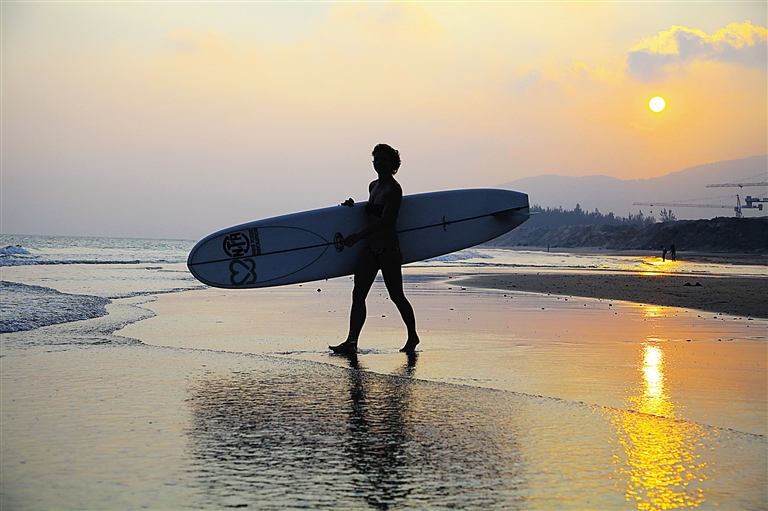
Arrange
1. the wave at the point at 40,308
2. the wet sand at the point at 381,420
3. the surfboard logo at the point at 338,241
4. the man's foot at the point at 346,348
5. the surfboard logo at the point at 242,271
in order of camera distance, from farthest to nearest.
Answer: the surfboard logo at the point at 242,271, the surfboard logo at the point at 338,241, the wave at the point at 40,308, the man's foot at the point at 346,348, the wet sand at the point at 381,420

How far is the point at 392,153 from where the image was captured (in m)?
7.11

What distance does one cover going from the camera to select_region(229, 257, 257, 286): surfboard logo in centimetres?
824

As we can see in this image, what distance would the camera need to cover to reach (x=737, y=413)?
4.27 metres

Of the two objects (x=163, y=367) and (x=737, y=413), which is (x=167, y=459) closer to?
(x=163, y=367)

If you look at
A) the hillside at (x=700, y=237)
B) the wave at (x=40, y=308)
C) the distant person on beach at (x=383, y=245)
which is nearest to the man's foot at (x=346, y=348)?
the distant person on beach at (x=383, y=245)

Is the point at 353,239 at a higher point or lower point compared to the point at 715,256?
higher

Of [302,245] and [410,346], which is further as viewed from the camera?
[302,245]

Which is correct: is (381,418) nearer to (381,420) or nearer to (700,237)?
(381,420)

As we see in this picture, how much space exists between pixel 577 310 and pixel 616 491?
8421mm

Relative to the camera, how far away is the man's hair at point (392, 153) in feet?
23.1

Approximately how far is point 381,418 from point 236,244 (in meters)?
4.62

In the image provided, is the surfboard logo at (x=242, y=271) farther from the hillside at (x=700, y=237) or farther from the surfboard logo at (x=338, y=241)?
the hillside at (x=700, y=237)

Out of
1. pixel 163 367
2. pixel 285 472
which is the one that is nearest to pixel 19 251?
pixel 163 367

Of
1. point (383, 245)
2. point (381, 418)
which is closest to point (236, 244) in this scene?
point (383, 245)
